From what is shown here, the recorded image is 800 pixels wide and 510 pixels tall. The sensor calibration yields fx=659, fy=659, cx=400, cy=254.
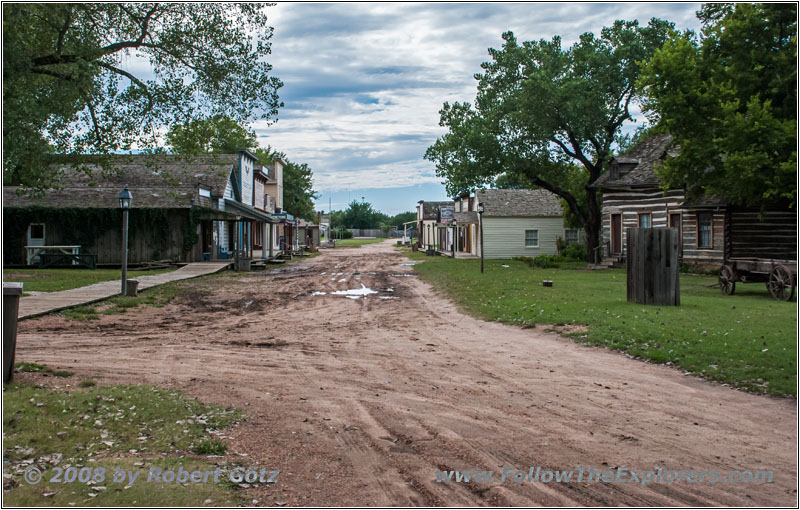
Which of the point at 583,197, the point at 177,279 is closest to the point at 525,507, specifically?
the point at 177,279

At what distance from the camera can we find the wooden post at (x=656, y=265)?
14312mm

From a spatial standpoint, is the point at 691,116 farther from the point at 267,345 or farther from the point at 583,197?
the point at 583,197

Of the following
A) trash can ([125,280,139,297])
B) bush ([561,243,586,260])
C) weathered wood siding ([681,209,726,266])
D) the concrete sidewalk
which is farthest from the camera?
bush ([561,243,586,260])

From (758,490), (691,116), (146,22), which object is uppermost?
(146,22)

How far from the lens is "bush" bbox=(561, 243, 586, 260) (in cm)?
3941

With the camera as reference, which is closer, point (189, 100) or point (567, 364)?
point (567, 364)

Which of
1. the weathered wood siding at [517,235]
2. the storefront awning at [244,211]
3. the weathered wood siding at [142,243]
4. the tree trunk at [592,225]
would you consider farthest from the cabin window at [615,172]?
the weathered wood siding at [142,243]

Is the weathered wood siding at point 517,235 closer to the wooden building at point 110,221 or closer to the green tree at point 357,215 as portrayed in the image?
the wooden building at point 110,221

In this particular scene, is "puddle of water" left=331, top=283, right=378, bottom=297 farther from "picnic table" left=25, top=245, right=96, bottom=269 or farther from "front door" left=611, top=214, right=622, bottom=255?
"front door" left=611, top=214, right=622, bottom=255

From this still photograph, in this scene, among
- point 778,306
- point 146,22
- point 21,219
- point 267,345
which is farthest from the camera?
point 21,219

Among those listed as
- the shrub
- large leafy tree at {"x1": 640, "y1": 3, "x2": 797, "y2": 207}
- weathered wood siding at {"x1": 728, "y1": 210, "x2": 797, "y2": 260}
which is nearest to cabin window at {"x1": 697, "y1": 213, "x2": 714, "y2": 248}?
weathered wood siding at {"x1": 728, "y1": 210, "x2": 797, "y2": 260}

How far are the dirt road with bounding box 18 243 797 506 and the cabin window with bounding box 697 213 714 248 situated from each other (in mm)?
17763

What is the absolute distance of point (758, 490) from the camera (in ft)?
14.9

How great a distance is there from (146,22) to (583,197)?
31.4 metres
